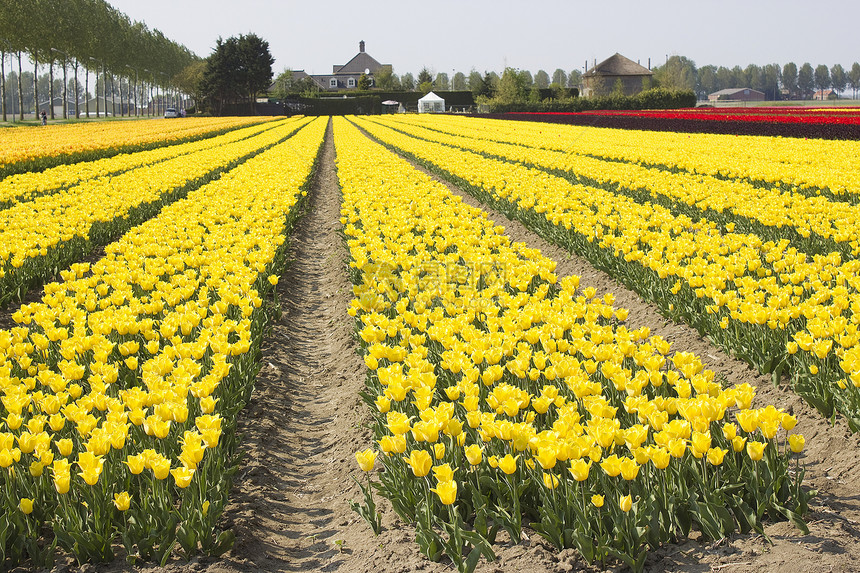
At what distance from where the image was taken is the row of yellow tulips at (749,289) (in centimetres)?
412

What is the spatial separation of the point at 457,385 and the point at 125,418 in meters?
1.67

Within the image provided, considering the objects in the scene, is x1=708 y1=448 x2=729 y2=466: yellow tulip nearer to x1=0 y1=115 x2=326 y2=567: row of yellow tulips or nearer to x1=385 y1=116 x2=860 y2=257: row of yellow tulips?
x1=0 y1=115 x2=326 y2=567: row of yellow tulips

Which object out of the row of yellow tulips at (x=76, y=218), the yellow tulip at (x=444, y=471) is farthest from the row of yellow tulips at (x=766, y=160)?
the row of yellow tulips at (x=76, y=218)

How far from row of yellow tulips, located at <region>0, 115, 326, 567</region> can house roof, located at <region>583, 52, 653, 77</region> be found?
348 feet

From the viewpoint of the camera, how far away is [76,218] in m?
9.55

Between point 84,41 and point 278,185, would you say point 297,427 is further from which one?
point 84,41

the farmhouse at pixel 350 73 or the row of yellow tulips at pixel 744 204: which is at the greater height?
the farmhouse at pixel 350 73

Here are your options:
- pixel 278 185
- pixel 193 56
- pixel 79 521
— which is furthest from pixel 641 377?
pixel 193 56

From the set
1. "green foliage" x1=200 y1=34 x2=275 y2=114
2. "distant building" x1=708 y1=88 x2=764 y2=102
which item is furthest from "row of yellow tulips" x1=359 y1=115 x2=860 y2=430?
"distant building" x1=708 y1=88 x2=764 y2=102

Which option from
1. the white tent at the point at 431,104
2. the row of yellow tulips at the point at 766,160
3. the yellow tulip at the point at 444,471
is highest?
the white tent at the point at 431,104

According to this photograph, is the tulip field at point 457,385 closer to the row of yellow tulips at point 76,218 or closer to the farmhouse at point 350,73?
the row of yellow tulips at point 76,218

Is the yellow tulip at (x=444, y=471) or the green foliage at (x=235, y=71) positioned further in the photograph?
the green foliage at (x=235, y=71)

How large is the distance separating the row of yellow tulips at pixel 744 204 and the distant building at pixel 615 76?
89000 mm

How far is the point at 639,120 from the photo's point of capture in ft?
111
